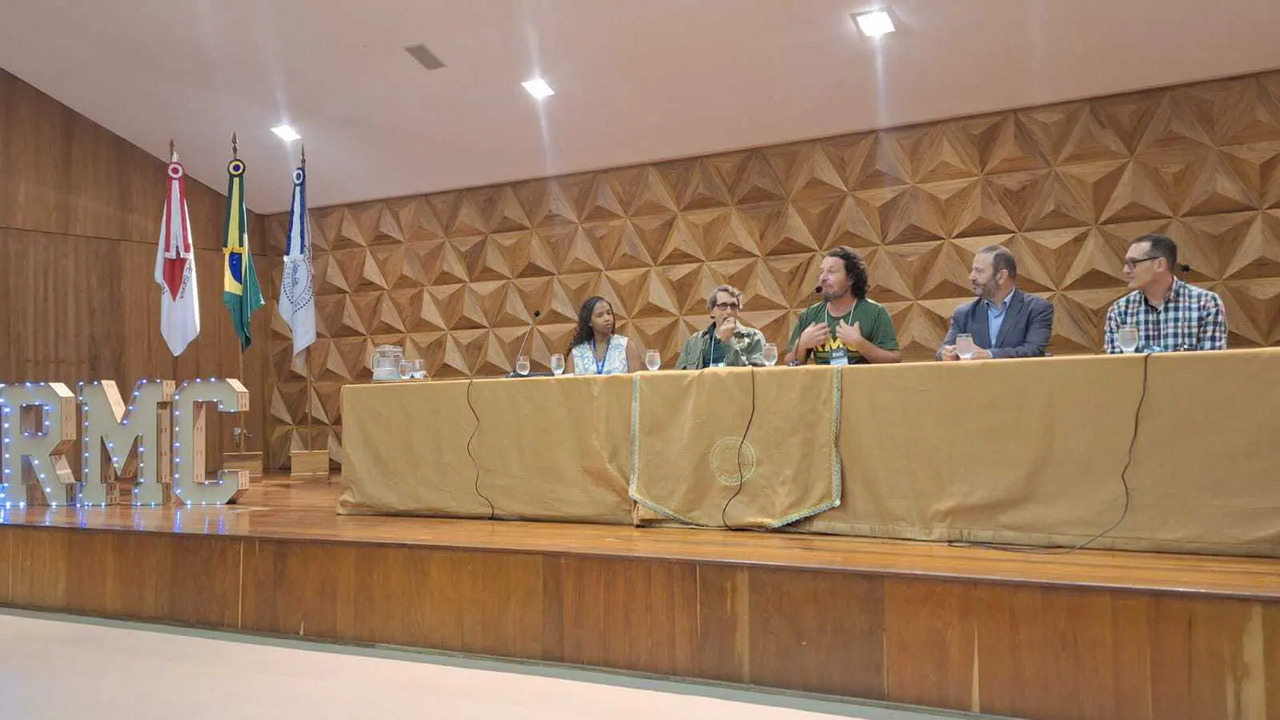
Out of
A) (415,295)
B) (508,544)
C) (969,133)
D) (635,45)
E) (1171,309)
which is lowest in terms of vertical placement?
(508,544)

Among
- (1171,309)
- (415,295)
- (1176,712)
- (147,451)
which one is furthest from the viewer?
(415,295)

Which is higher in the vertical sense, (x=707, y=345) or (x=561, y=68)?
(x=561, y=68)

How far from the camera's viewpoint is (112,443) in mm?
4465

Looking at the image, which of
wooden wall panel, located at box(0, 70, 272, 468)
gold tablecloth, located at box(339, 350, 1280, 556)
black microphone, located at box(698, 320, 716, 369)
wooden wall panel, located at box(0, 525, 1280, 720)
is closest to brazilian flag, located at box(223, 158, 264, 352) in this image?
wooden wall panel, located at box(0, 70, 272, 468)

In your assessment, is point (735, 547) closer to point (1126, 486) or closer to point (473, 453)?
point (1126, 486)

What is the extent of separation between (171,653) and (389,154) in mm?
4687

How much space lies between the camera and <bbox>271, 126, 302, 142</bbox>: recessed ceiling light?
21.8 feet

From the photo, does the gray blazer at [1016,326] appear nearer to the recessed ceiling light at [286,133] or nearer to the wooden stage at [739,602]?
the wooden stage at [739,602]

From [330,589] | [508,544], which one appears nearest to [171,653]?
[330,589]

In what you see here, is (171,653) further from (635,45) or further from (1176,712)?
(635,45)

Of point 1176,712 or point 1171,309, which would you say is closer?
point 1176,712

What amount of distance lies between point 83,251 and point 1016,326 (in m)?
6.83

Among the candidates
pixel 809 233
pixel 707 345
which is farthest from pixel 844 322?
pixel 809 233

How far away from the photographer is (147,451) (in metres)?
4.48
